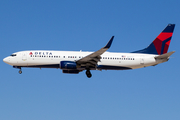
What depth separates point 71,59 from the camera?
51.2 m

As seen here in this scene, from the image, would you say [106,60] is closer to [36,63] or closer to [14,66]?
[36,63]

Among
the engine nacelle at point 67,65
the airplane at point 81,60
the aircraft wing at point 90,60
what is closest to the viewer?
the aircraft wing at point 90,60

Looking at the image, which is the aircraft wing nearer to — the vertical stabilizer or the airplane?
the airplane

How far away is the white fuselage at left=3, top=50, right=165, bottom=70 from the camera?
5084 centimetres

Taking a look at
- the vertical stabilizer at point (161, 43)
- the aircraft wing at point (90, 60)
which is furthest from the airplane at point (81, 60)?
the vertical stabilizer at point (161, 43)

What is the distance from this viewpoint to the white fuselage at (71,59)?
5084cm

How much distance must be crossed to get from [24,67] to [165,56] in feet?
73.4

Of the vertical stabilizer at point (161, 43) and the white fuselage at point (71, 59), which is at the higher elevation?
the vertical stabilizer at point (161, 43)

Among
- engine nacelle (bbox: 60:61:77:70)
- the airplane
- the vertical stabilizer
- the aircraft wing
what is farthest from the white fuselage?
the vertical stabilizer

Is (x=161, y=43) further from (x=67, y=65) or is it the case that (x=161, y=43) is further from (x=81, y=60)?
(x=67, y=65)

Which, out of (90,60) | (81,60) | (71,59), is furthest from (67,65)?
(90,60)

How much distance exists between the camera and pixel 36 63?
167 ft

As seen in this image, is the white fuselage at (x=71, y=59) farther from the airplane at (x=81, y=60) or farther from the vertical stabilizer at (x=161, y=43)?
the vertical stabilizer at (x=161, y=43)

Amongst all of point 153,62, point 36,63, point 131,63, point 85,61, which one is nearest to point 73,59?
point 85,61
